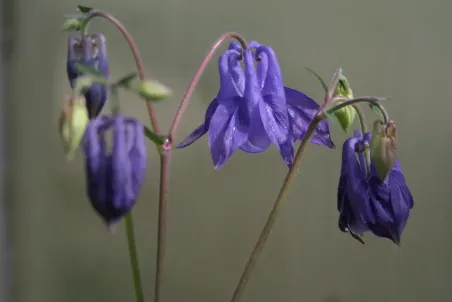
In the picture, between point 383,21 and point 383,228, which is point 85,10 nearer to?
point 383,228

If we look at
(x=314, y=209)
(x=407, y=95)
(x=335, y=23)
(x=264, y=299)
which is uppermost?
(x=335, y=23)

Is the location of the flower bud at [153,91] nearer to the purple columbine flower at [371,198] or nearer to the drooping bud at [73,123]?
the drooping bud at [73,123]

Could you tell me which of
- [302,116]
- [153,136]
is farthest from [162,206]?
[302,116]

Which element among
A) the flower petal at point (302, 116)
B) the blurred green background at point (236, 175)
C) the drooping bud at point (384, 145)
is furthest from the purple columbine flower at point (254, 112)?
the blurred green background at point (236, 175)

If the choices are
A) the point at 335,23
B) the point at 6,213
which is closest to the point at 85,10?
the point at 335,23

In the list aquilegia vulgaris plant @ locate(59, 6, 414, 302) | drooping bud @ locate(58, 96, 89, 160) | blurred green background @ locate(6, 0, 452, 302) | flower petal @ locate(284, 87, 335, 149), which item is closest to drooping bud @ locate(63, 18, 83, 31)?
aquilegia vulgaris plant @ locate(59, 6, 414, 302)

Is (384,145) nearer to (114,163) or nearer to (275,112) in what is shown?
(275,112)
